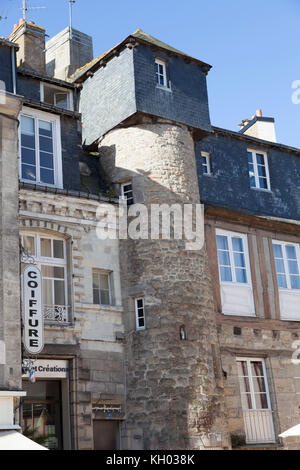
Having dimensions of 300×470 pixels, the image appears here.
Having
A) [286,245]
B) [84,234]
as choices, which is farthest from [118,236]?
[286,245]

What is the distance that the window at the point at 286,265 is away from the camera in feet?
63.4

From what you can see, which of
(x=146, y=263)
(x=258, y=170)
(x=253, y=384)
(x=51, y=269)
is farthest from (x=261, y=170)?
(x=51, y=269)

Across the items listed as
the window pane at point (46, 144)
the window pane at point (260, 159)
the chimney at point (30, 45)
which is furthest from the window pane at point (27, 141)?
the window pane at point (260, 159)

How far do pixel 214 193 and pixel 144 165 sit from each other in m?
2.58

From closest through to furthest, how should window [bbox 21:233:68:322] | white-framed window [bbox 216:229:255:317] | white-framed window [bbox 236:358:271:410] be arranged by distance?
window [bbox 21:233:68:322] < white-framed window [bbox 236:358:271:410] < white-framed window [bbox 216:229:255:317]

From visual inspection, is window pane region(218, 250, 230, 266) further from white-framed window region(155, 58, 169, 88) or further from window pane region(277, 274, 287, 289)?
white-framed window region(155, 58, 169, 88)

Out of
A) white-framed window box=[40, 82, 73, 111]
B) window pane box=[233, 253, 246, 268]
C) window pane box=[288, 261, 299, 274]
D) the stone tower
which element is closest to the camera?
the stone tower

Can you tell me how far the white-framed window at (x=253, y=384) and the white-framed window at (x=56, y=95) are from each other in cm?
824

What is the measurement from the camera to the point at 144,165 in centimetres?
→ 1744

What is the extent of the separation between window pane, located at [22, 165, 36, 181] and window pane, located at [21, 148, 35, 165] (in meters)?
0.13

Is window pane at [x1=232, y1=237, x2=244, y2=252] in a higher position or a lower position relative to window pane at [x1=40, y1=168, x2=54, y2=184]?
lower

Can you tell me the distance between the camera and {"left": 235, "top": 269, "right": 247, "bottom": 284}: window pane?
1841cm

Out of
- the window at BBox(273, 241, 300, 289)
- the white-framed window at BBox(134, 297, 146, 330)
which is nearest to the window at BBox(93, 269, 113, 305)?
the white-framed window at BBox(134, 297, 146, 330)
